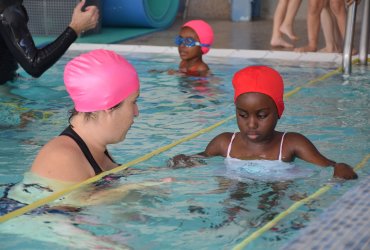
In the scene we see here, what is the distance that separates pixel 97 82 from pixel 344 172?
141cm

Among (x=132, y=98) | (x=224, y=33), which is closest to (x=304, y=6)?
(x=224, y=33)

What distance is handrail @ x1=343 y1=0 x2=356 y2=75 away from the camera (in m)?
7.44

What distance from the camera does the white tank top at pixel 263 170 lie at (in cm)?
434

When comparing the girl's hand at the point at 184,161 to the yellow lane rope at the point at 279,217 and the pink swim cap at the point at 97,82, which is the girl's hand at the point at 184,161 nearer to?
the yellow lane rope at the point at 279,217

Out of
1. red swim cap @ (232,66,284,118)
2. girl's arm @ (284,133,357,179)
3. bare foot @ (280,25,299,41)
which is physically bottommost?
girl's arm @ (284,133,357,179)

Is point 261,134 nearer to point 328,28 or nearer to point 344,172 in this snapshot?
point 344,172

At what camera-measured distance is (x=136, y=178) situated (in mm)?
4156

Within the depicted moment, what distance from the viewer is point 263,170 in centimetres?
443

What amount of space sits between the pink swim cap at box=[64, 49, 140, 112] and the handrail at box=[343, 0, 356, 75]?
14.0 ft

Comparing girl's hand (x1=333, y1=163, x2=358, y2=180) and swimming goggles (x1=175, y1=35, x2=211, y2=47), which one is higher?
swimming goggles (x1=175, y1=35, x2=211, y2=47)

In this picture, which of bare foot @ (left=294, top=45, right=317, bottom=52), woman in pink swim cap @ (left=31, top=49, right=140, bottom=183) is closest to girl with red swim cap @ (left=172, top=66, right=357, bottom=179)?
woman in pink swim cap @ (left=31, top=49, right=140, bottom=183)

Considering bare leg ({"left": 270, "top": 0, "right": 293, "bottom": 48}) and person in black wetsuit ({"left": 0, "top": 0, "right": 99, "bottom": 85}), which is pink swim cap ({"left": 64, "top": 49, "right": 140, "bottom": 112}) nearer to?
person in black wetsuit ({"left": 0, "top": 0, "right": 99, "bottom": 85})

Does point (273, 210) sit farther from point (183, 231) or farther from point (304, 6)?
point (304, 6)

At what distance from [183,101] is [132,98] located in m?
3.22
